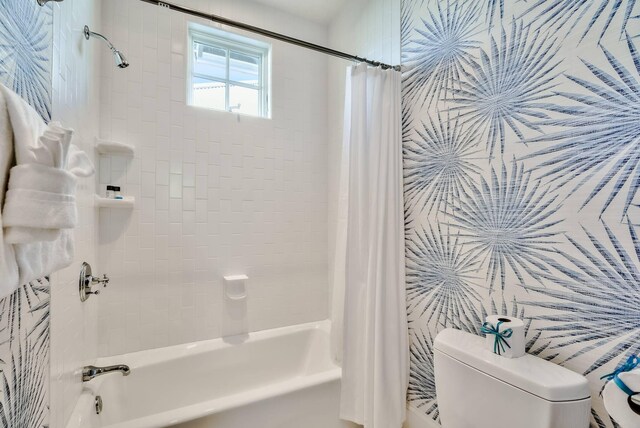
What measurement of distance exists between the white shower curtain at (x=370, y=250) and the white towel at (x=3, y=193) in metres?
1.15

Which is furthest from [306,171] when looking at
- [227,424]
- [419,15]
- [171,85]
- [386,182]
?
[227,424]

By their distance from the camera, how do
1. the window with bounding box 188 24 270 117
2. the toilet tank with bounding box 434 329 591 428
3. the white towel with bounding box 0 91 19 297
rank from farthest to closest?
the window with bounding box 188 24 270 117 < the toilet tank with bounding box 434 329 591 428 < the white towel with bounding box 0 91 19 297

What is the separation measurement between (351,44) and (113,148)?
168cm

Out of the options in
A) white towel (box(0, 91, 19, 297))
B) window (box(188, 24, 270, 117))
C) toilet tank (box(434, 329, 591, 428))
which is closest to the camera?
white towel (box(0, 91, 19, 297))

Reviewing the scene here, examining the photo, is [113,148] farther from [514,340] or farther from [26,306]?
[514,340]

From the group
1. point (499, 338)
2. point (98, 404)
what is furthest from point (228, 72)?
point (499, 338)

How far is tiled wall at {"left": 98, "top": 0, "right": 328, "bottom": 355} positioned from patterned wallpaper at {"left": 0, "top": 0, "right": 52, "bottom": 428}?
0.85 m

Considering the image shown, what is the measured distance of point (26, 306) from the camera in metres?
0.77

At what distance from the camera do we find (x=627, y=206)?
2.53ft

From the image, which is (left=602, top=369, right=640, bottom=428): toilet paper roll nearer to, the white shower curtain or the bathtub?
the white shower curtain

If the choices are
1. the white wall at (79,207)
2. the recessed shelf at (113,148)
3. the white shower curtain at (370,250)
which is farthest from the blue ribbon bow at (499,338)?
the recessed shelf at (113,148)

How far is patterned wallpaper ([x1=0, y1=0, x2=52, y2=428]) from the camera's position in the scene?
67 centimetres

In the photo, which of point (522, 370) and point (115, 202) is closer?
point (522, 370)

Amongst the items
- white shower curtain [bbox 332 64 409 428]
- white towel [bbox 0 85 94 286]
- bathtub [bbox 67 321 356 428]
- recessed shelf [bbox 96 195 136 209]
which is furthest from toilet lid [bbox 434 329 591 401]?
recessed shelf [bbox 96 195 136 209]
